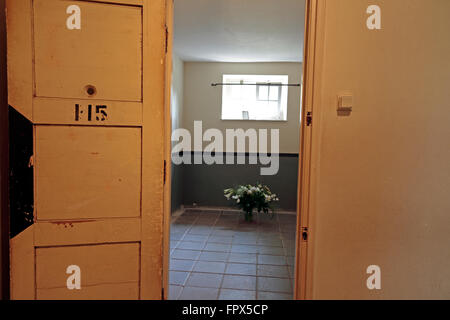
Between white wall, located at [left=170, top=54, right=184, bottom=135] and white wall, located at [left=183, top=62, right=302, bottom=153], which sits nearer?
white wall, located at [left=170, top=54, right=184, bottom=135]

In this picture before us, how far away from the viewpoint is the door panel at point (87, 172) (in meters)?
1.26

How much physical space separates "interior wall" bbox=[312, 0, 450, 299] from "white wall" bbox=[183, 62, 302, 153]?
2.97 metres

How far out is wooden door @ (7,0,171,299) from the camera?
123 centimetres

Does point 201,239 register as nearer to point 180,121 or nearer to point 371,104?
point 180,121

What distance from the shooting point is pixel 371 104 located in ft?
4.50

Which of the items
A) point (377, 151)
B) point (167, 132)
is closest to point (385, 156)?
point (377, 151)

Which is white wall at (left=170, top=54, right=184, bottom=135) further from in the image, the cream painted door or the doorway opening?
the cream painted door

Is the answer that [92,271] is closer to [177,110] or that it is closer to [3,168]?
[3,168]

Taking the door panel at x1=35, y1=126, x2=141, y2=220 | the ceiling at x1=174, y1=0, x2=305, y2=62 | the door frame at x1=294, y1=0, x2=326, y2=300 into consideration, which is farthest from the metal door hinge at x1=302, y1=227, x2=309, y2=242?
the ceiling at x1=174, y1=0, x2=305, y2=62

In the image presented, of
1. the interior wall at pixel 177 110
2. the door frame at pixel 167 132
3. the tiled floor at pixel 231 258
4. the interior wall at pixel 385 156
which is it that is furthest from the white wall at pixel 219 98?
the door frame at pixel 167 132

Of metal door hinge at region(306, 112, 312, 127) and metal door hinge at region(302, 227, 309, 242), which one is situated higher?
metal door hinge at region(306, 112, 312, 127)

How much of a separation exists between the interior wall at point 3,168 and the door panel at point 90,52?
0.75ft

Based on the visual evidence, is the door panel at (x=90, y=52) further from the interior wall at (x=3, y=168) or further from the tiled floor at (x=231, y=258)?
the tiled floor at (x=231, y=258)

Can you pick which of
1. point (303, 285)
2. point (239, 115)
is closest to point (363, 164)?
point (303, 285)
